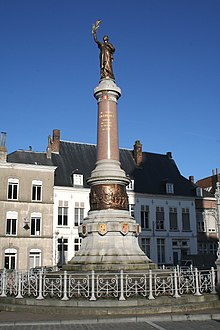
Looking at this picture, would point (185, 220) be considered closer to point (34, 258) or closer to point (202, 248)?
point (202, 248)

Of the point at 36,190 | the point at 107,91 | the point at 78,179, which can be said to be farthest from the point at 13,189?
the point at 107,91

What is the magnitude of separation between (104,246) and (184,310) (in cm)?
540

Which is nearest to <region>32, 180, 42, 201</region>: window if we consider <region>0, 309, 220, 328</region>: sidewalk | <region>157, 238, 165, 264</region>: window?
<region>157, 238, 165, 264</region>: window

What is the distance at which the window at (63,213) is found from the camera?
114ft

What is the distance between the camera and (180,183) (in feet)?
138

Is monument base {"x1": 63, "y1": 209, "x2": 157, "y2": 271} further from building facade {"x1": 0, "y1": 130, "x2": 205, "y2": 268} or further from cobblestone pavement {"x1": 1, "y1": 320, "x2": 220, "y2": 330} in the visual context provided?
building facade {"x1": 0, "y1": 130, "x2": 205, "y2": 268}

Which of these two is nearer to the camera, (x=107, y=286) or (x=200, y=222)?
(x=107, y=286)

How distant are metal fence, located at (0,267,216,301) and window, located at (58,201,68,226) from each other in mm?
21754

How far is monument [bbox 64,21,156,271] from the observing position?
15.0m

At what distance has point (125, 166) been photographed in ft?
134

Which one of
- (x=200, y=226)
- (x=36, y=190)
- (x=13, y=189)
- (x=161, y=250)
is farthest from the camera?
(x=200, y=226)

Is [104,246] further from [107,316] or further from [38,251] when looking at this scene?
[38,251]

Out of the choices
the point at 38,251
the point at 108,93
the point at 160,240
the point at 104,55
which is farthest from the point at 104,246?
the point at 160,240

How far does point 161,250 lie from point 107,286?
2730 cm
